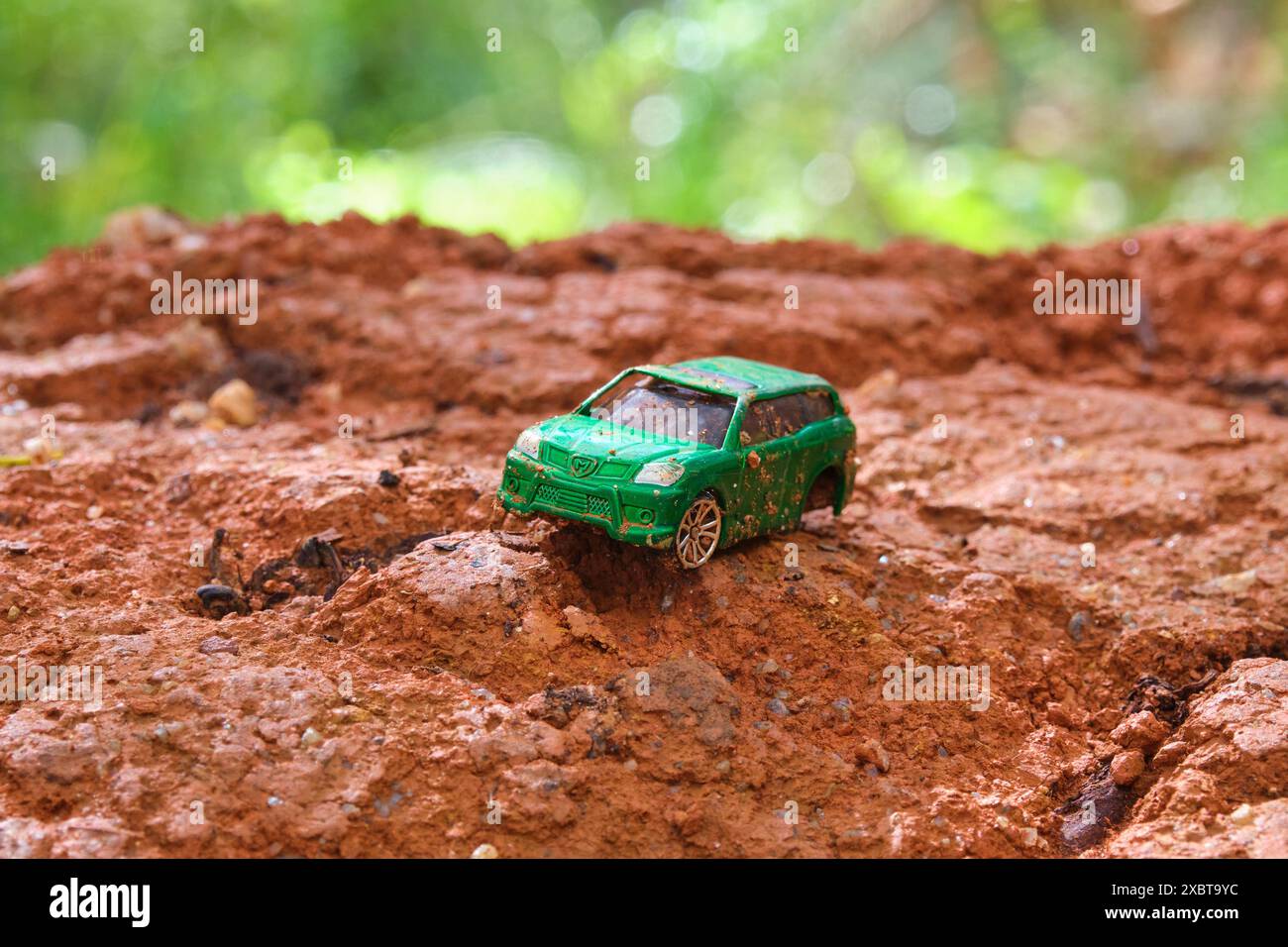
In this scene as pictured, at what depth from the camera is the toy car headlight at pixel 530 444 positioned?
6262 mm

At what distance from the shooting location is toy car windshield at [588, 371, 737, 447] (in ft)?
21.0

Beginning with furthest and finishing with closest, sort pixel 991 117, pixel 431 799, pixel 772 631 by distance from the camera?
pixel 991 117 → pixel 772 631 → pixel 431 799

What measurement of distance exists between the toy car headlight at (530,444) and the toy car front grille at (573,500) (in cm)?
19

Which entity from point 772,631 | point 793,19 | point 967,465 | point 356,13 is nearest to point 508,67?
point 356,13

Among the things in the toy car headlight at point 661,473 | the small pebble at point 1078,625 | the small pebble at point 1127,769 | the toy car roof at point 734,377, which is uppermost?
the toy car roof at point 734,377

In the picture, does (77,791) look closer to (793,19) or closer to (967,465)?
(967,465)

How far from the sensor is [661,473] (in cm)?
593

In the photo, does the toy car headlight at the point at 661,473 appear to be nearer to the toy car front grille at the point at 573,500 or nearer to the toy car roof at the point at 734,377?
the toy car front grille at the point at 573,500

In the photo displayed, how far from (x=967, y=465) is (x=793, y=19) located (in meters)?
11.7

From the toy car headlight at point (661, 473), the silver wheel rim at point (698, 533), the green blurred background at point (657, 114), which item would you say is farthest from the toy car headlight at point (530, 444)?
the green blurred background at point (657, 114)

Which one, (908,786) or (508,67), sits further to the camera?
(508,67)

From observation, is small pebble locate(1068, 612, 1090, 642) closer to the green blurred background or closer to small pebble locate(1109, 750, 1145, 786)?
small pebble locate(1109, 750, 1145, 786)

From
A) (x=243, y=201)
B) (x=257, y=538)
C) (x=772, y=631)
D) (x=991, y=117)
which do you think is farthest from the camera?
(x=991, y=117)

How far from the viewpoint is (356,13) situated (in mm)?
19266
